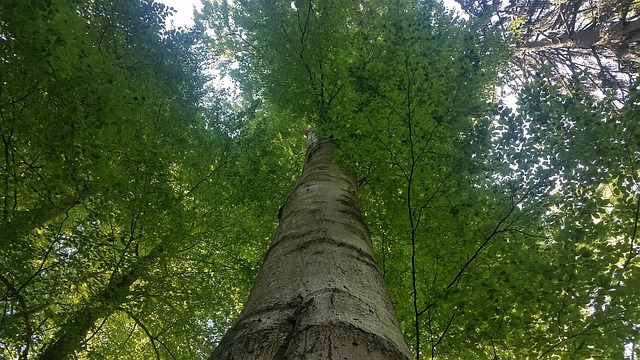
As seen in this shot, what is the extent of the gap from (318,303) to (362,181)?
310 centimetres

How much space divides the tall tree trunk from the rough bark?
2425 millimetres

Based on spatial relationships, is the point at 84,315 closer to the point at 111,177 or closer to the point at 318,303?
the point at 111,177

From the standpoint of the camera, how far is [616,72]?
32.7 feet

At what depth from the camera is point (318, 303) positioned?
1.45m

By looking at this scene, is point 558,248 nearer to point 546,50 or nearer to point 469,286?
point 469,286

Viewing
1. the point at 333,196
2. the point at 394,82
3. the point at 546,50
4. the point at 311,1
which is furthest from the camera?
the point at 546,50

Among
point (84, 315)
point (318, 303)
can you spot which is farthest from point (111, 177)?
point (318, 303)

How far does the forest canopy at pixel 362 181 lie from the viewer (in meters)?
3.00

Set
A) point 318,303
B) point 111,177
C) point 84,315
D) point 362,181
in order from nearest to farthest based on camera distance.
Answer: point 318,303, point 111,177, point 84,315, point 362,181

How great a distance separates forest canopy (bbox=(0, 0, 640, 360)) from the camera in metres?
3.00

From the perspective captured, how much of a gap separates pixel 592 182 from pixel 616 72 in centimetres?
883

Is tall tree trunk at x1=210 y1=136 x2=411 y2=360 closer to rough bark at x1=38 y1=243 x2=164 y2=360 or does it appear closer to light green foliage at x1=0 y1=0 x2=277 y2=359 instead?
light green foliage at x1=0 y1=0 x2=277 y2=359

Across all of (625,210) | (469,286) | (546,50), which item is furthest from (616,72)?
(469,286)

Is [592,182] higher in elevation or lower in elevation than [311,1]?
lower
